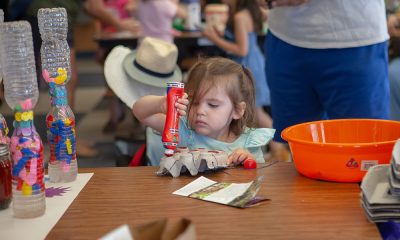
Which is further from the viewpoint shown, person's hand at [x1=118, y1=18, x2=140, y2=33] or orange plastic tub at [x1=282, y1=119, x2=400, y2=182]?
person's hand at [x1=118, y1=18, x2=140, y2=33]

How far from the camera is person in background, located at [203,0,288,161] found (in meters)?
4.77

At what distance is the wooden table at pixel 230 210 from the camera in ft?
4.22

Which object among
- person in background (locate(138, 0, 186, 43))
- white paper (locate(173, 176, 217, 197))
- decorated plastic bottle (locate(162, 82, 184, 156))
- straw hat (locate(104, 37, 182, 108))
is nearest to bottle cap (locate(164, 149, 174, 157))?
decorated plastic bottle (locate(162, 82, 184, 156))

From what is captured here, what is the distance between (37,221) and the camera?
54.9 inches

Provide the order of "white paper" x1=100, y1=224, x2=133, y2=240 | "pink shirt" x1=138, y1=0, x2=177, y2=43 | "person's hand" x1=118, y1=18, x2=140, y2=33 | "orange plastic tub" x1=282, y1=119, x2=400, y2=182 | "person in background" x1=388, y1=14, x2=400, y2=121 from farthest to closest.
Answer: "person's hand" x1=118, y1=18, x2=140, y2=33
"pink shirt" x1=138, y1=0, x2=177, y2=43
"person in background" x1=388, y1=14, x2=400, y2=121
"orange plastic tub" x1=282, y1=119, x2=400, y2=182
"white paper" x1=100, y1=224, x2=133, y2=240

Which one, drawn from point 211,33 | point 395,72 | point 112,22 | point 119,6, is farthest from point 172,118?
point 119,6

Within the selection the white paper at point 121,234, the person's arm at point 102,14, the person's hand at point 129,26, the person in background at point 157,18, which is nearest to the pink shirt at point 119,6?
the person's hand at point 129,26

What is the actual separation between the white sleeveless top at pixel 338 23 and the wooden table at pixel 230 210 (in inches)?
28.8

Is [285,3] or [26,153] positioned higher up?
[285,3]

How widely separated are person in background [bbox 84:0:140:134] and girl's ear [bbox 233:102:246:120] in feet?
9.78

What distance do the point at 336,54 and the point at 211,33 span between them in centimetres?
298

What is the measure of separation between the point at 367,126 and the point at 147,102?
711 millimetres

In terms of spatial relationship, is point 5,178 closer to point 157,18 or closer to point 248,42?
point 248,42

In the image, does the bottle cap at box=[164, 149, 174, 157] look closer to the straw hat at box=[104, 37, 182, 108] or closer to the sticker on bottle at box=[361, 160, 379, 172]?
the sticker on bottle at box=[361, 160, 379, 172]
